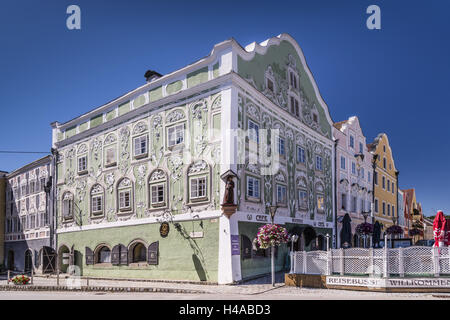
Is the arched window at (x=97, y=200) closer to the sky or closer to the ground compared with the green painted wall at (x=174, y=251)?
closer to the sky

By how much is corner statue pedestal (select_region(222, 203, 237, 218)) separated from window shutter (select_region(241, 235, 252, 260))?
5.93ft

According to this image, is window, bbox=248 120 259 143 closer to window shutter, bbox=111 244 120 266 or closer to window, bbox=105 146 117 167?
window, bbox=105 146 117 167

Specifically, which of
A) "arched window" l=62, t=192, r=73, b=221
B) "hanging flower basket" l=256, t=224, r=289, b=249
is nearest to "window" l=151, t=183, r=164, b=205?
"hanging flower basket" l=256, t=224, r=289, b=249

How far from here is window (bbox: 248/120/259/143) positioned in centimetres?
2230

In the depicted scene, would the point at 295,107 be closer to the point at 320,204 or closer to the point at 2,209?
the point at 320,204

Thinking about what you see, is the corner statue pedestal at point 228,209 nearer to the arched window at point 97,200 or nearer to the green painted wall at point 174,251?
the green painted wall at point 174,251

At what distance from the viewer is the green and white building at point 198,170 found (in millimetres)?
20844

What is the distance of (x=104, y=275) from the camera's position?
85.0 ft

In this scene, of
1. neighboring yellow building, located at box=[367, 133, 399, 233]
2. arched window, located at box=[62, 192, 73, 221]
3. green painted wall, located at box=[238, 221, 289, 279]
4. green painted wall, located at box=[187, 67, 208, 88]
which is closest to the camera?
green painted wall, located at box=[238, 221, 289, 279]

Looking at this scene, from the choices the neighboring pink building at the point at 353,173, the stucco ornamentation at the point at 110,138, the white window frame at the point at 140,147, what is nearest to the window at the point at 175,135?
the white window frame at the point at 140,147

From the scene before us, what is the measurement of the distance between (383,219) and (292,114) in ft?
74.3

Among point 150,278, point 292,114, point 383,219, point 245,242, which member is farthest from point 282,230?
point 383,219

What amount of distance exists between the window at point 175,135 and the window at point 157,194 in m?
2.60

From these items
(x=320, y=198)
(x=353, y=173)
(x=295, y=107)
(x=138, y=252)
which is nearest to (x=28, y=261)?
(x=138, y=252)
